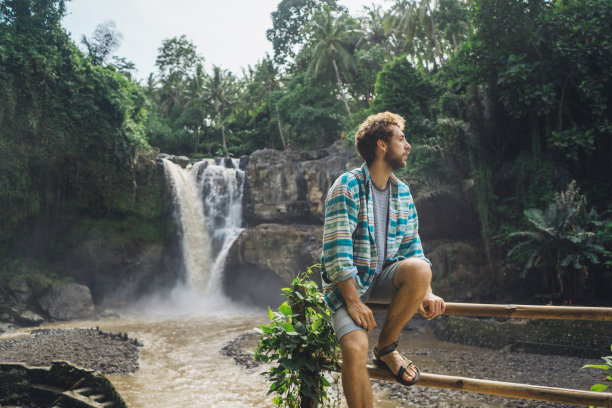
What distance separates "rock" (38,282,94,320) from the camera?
1407 centimetres

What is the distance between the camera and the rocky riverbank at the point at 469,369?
617 cm

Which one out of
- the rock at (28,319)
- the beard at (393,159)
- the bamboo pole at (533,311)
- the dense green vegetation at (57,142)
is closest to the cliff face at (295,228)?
the dense green vegetation at (57,142)

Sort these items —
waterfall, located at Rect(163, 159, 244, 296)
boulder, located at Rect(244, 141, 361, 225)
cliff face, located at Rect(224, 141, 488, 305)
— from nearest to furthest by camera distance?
cliff face, located at Rect(224, 141, 488, 305)
waterfall, located at Rect(163, 159, 244, 296)
boulder, located at Rect(244, 141, 361, 225)

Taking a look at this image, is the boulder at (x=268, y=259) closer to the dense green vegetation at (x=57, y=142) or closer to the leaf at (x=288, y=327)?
the dense green vegetation at (x=57, y=142)

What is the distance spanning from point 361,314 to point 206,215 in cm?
1780

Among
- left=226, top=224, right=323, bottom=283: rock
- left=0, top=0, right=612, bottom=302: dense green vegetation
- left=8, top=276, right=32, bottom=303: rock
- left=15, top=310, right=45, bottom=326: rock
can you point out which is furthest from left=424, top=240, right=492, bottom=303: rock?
left=8, top=276, right=32, bottom=303: rock

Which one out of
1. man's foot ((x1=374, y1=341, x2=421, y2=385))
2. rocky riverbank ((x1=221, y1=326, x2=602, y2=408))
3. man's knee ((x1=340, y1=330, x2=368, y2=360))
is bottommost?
rocky riverbank ((x1=221, y1=326, x2=602, y2=408))

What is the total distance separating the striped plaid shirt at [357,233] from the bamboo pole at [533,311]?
31cm

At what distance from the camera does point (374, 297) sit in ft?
7.49

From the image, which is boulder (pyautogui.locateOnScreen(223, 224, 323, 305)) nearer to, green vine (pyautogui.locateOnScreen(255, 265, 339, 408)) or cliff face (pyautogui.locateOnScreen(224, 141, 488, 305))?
cliff face (pyautogui.locateOnScreen(224, 141, 488, 305))

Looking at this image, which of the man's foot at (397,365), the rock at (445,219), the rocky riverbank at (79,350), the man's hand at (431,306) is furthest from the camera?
the rock at (445,219)

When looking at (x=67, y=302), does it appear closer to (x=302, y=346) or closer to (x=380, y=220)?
(x=302, y=346)

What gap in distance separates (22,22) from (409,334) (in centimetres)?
1774

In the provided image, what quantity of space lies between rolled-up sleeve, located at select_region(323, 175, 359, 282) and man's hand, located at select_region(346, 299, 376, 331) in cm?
14
